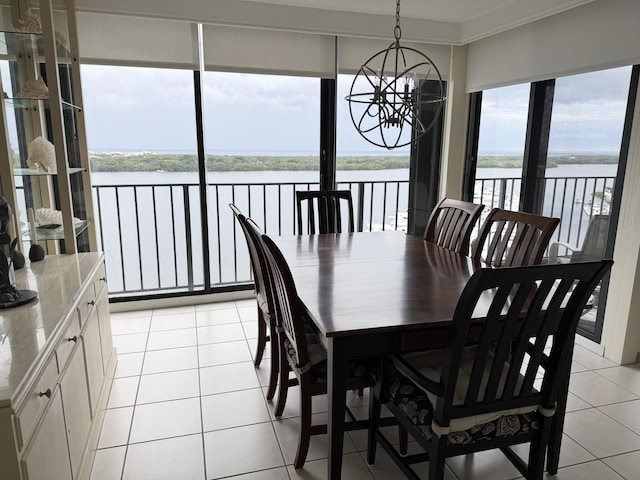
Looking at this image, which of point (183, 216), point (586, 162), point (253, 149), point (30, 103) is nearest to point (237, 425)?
point (30, 103)

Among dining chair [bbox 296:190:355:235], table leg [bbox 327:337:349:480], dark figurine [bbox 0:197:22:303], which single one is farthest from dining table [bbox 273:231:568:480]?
dark figurine [bbox 0:197:22:303]

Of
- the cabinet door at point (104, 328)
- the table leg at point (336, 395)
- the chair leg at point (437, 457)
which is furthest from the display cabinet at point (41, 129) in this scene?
the chair leg at point (437, 457)

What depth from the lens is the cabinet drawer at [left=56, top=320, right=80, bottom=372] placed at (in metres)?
1.56

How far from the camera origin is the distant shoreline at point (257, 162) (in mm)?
3596

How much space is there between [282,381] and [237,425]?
0.31 meters

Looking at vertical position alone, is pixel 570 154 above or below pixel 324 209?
above

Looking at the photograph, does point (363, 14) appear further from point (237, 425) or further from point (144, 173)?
point (237, 425)

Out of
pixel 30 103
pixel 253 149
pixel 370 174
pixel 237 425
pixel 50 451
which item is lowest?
pixel 237 425

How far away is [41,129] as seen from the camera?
249cm

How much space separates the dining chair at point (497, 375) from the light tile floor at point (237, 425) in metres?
0.45

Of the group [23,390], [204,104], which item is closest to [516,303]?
[23,390]

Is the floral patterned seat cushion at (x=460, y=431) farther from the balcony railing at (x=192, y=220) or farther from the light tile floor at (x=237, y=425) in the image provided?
the balcony railing at (x=192, y=220)

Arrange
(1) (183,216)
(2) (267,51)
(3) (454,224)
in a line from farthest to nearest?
(1) (183,216) < (2) (267,51) < (3) (454,224)

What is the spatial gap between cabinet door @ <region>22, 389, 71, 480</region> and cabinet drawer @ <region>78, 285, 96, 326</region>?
47cm
